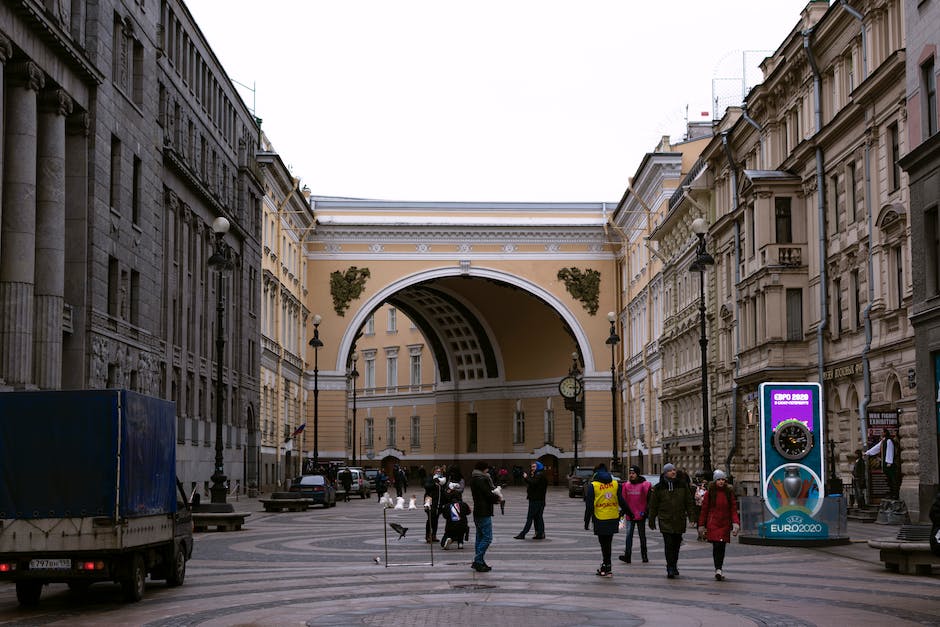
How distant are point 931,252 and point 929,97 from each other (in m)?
3.43

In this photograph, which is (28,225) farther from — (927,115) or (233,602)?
(927,115)

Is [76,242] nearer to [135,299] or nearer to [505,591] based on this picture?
[135,299]

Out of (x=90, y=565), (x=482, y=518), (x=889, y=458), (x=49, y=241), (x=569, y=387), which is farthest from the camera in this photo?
(x=569, y=387)

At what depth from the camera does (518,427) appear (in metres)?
94.2

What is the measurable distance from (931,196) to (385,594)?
15760 mm

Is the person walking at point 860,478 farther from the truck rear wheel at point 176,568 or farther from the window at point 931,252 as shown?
the truck rear wheel at point 176,568

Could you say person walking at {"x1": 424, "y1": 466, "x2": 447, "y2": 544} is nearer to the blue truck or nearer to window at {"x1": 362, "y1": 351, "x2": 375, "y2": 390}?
the blue truck

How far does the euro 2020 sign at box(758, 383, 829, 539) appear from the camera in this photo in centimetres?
2589

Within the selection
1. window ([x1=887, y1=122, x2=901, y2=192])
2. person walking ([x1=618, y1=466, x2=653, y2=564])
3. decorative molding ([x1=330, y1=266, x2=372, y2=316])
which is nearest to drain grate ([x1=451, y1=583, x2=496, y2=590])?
person walking ([x1=618, y1=466, x2=653, y2=564])

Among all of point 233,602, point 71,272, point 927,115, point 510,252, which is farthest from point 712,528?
point 510,252

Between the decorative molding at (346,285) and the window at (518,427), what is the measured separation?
19.8 meters

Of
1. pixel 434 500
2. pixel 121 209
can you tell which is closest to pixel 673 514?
pixel 434 500

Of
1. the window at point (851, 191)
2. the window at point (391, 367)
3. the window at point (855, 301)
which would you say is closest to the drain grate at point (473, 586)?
the window at point (855, 301)

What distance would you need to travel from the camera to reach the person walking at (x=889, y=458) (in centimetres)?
3162
